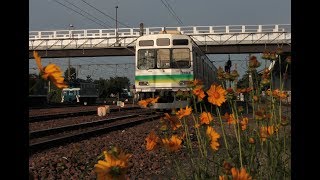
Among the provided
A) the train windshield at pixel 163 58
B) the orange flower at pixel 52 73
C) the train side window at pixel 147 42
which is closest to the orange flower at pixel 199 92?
the orange flower at pixel 52 73

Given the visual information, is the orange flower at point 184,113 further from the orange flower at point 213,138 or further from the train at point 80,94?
the train at point 80,94

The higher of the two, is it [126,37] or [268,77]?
[126,37]

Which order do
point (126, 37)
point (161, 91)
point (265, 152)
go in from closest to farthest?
point (265, 152)
point (161, 91)
point (126, 37)

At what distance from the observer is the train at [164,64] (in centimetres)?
1717

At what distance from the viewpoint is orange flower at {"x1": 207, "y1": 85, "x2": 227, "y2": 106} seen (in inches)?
84.3

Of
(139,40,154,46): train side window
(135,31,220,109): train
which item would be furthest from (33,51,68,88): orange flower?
(139,40,154,46): train side window

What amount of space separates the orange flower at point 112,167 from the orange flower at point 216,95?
1.20 meters

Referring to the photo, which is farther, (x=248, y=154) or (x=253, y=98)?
(x=253, y=98)

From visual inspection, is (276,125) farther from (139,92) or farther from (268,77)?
(139,92)

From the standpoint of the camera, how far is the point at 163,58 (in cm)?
1767

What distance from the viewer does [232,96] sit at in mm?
2334

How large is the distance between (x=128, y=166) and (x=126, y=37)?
46564 millimetres
